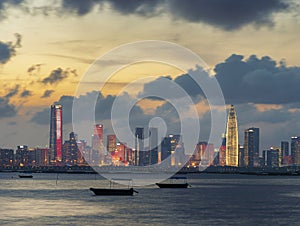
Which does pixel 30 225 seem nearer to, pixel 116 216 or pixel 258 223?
pixel 116 216

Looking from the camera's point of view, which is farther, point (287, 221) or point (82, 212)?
point (82, 212)

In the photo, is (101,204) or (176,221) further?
(101,204)

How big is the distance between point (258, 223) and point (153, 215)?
66.9 ft

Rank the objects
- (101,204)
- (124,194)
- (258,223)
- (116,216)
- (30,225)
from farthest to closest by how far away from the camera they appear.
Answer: (124,194) → (101,204) → (116,216) → (258,223) → (30,225)

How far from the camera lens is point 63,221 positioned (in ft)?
318

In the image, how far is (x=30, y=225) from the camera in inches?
3617

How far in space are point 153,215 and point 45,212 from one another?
21.1 metres

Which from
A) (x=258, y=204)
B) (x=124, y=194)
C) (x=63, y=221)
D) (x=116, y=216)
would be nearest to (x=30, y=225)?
(x=63, y=221)

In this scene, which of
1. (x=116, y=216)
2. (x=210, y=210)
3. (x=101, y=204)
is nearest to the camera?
(x=116, y=216)

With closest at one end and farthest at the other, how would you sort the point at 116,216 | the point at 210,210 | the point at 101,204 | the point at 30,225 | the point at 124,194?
the point at 30,225
the point at 116,216
the point at 210,210
the point at 101,204
the point at 124,194

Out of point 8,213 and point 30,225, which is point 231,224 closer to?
point 30,225

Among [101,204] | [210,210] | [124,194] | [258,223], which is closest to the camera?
[258,223]

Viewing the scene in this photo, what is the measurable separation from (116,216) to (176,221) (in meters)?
12.9

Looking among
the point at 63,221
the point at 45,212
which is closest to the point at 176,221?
the point at 63,221
